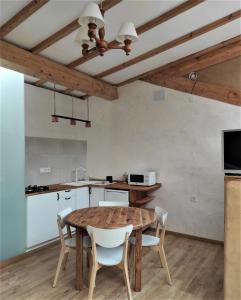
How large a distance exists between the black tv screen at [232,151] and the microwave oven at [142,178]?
1.24 m

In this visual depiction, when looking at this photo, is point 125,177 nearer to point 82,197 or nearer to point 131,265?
point 82,197

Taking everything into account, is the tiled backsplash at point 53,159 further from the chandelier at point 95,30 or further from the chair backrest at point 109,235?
the chandelier at point 95,30

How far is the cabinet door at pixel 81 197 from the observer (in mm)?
4125

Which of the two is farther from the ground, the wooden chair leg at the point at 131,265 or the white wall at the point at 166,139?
the white wall at the point at 166,139

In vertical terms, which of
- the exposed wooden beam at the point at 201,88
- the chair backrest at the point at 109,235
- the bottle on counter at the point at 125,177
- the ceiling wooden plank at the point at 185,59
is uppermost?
the ceiling wooden plank at the point at 185,59

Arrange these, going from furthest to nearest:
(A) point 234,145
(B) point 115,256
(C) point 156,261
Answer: (A) point 234,145 < (C) point 156,261 < (B) point 115,256

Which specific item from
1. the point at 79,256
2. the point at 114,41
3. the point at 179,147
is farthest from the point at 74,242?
the point at 114,41

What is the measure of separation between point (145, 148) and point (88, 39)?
2752mm

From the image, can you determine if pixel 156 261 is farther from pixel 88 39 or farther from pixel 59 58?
pixel 59 58

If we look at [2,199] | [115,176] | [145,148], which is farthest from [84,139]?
[2,199]

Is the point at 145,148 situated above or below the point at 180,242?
above

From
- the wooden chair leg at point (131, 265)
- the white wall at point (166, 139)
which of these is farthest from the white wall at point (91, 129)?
the wooden chair leg at point (131, 265)

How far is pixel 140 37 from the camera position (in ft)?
10.4

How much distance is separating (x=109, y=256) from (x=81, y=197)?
2008 mm
